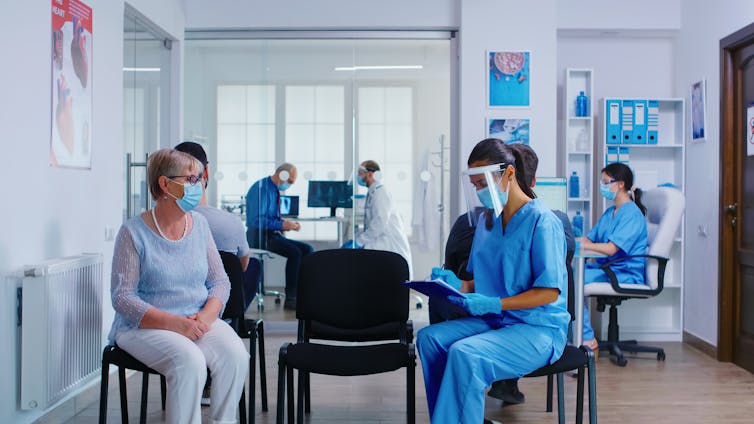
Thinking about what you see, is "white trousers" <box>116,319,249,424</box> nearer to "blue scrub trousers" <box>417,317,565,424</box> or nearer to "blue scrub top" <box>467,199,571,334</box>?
"blue scrub trousers" <box>417,317,565,424</box>

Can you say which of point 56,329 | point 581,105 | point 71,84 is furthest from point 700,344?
point 71,84

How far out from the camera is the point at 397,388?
14.2 feet

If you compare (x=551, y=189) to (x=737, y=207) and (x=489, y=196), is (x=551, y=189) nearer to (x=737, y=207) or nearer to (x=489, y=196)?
(x=737, y=207)

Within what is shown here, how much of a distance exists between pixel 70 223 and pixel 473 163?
201 centimetres

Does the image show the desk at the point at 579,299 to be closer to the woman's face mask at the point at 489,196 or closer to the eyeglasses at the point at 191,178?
the woman's face mask at the point at 489,196

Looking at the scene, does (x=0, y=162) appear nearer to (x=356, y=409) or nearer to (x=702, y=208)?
(x=356, y=409)

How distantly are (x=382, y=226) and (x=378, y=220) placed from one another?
0.06 m

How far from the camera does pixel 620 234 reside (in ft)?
16.6

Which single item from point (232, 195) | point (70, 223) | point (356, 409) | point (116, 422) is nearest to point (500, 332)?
point (356, 409)

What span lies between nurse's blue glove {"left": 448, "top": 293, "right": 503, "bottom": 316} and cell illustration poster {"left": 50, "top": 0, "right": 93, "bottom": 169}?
1976 millimetres

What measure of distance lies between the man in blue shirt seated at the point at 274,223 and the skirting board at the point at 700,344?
9.63 ft

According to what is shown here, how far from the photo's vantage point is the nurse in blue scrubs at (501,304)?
2.76m

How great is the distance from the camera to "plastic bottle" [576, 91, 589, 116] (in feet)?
19.1

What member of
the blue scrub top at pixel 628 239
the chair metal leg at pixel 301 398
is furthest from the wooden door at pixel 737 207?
the chair metal leg at pixel 301 398
